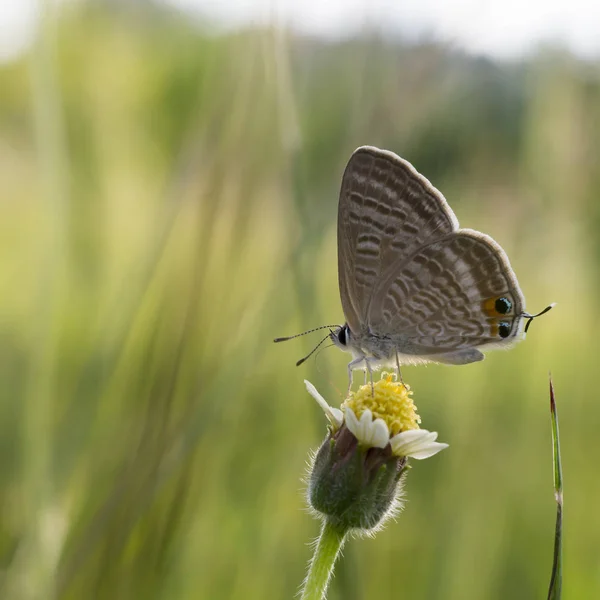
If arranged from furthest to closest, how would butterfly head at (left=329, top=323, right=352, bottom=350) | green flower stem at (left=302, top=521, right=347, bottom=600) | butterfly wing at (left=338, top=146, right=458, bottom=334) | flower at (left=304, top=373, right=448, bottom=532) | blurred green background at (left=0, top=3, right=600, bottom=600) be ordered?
butterfly head at (left=329, top=323, right=352, bottom=350) → butterfly wing at (left=338, top=146, right=458, bottom=334) → blurred green background at (left=0, top=3, right=600, bottom=600) → flower at (left=304, top=373, right=448, bottom=532) → green flower stem at (left=302, top=521, right=347, bottom=600)

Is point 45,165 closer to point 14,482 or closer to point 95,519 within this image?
point 95,519

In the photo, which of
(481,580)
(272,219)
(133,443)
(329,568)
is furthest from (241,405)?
(329,568)

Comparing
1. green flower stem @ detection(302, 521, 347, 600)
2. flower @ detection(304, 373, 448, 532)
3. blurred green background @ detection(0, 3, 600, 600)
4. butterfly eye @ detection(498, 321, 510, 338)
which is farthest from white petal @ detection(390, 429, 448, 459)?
butterfly eye @ detection(498, 321, 510, 338)

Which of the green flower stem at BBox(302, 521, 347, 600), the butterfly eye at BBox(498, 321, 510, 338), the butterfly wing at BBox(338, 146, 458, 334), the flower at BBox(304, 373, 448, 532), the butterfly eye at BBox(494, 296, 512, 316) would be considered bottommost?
the green flower stem at BBox(302, 521, 347, 600)

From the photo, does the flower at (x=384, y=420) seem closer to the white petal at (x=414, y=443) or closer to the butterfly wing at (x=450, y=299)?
the white petal at (x=414, y=443)

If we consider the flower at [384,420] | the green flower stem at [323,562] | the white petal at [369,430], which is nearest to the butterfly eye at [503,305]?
the flower at [384,420]

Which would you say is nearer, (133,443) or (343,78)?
(133,443)

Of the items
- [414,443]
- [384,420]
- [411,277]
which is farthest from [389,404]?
[411,277]

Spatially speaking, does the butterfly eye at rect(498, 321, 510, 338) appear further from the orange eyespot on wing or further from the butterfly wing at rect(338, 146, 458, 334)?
the butterfly wing at rect(338, 146, 458, 334)
